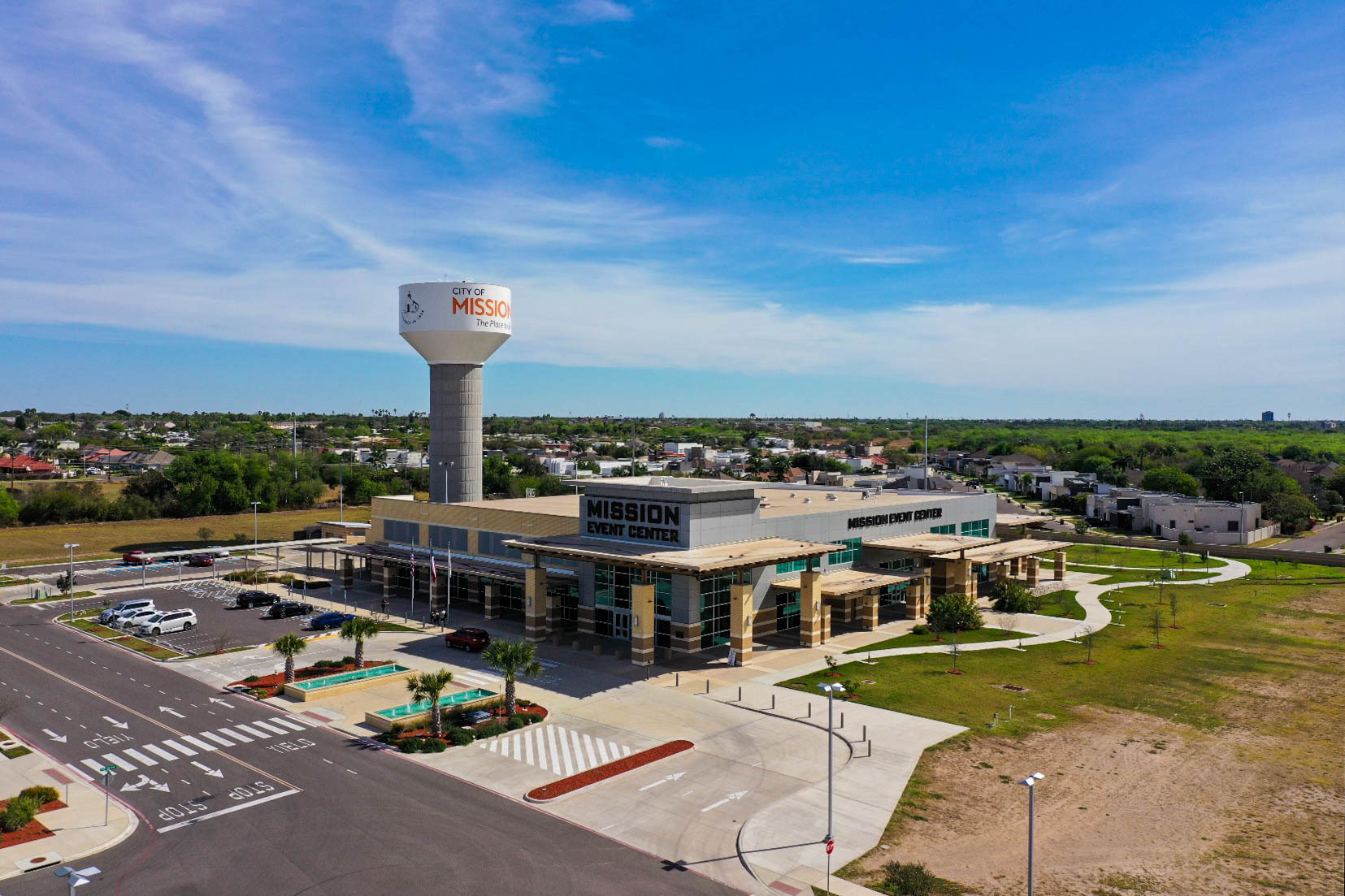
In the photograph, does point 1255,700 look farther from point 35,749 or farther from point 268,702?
point 35,749

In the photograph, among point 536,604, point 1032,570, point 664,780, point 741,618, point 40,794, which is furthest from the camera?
point 1032,570

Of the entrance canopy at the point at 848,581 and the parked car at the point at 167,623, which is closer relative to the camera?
the entrance canopy at the point at 848,581

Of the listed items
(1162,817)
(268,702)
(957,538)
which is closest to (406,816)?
(268,702)

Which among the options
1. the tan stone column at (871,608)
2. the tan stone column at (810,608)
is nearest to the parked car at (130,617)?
the tan stone column at (810,608)

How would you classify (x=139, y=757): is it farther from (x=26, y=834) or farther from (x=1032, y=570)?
(x=1032, y=570)

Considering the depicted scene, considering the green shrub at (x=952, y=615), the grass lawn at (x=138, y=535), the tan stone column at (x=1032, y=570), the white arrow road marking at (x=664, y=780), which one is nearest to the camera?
the white arrow road marking at (x=664, y=780)

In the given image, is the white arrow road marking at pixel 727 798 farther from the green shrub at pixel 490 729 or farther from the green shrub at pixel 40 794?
the green shrub at pixel 40 794

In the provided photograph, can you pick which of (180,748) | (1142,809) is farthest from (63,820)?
→ (1142,809)
